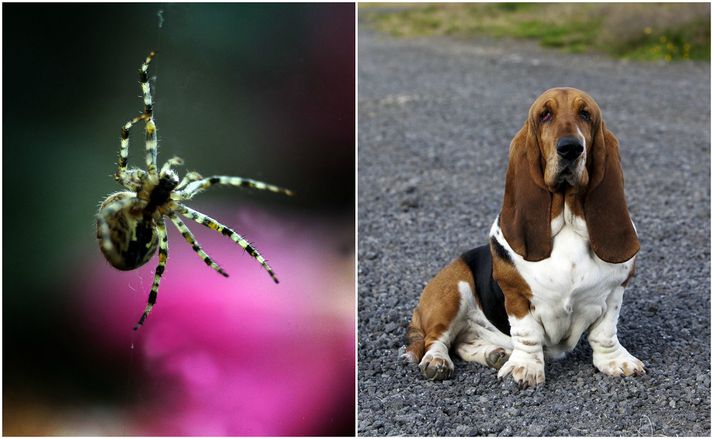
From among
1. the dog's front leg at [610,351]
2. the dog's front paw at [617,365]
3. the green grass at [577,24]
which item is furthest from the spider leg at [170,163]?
the green grass at [577,24]

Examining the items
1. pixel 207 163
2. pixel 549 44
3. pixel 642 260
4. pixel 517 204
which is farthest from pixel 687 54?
pixel 207 163

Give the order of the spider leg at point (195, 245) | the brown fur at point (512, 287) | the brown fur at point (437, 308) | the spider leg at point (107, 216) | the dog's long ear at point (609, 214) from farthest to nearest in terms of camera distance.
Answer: the brown fur at point (437, 308), the brown fur at point (512, 287), the dog's long ear at point (609, 214), the spider leg at point (195, 245), the spider leg at point (107, 216)

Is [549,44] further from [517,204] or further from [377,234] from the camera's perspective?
[517,204]

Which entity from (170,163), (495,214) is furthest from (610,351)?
(495,214)

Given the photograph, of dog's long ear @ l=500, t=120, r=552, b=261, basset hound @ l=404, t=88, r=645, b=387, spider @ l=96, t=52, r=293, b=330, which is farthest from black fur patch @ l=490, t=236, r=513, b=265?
spider @ l=96, t=52, r=293, b=330

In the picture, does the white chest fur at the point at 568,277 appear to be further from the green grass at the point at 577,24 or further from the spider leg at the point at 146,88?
the green grass at the point at 577,24

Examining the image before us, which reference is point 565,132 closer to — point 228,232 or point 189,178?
point 228,232
